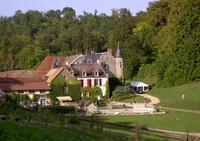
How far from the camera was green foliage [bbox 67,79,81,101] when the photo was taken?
66650mm

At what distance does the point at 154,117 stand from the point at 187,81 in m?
25.2

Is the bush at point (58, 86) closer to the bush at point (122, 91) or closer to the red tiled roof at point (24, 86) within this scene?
the red tiled roof at point (24, 86)

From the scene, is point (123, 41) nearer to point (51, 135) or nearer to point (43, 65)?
point (43, 65)

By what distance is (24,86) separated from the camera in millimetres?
64750

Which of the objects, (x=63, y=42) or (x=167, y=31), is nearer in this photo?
(x=167, y=31)

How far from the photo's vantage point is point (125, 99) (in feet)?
225

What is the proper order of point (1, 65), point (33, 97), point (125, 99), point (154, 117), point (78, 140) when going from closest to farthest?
1. point (78, 140)
2. point (154, 117)
3. point (33, 97)
4. point (125, 99)
5. point (1, 65)

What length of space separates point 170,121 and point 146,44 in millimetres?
44256

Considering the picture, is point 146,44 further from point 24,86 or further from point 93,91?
point 24,86

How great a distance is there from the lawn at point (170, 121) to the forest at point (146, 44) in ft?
75.9

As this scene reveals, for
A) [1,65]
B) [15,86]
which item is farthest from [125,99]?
[1,65]

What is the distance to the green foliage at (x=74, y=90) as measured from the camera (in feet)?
219

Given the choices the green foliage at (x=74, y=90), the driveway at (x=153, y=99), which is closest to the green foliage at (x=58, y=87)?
the green foliage at (x=74, y=90)

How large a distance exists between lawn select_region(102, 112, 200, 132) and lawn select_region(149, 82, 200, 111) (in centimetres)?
651
